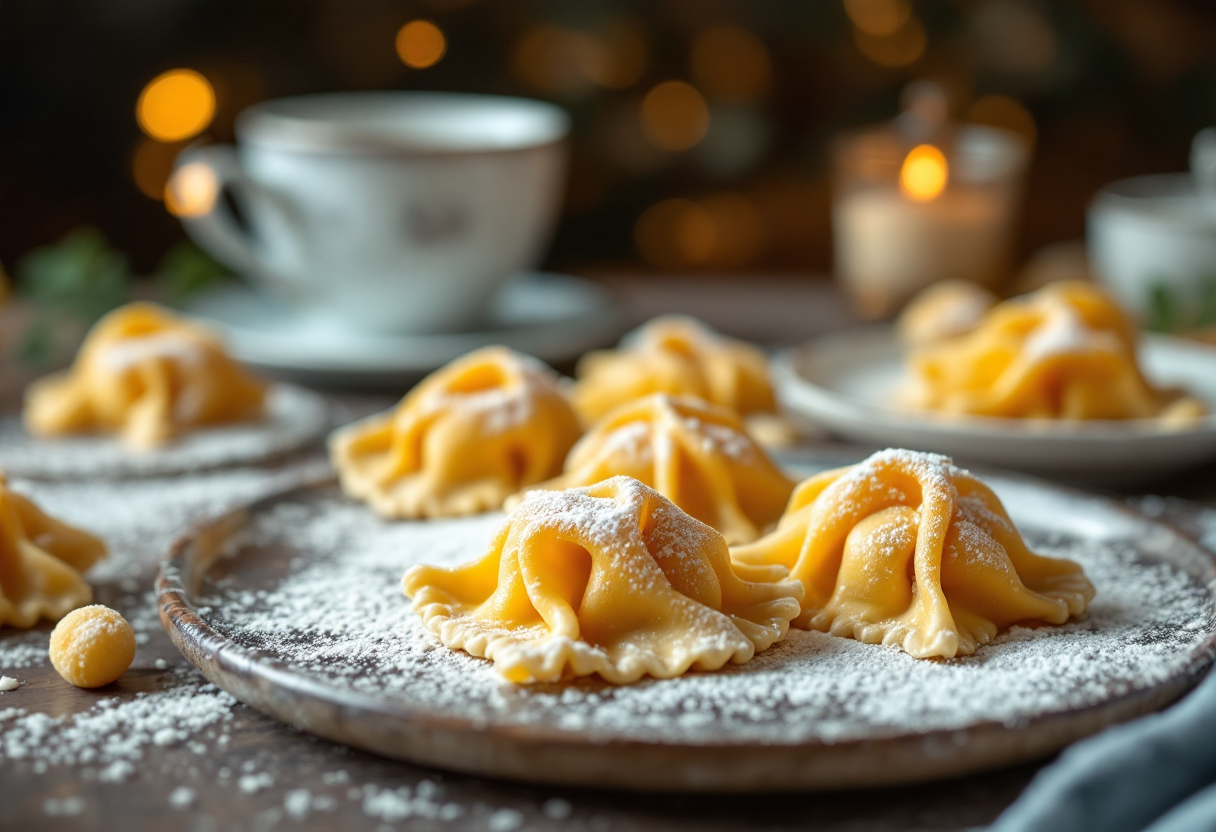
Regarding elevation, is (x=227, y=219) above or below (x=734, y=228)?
above

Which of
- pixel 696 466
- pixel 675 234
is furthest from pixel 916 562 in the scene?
pixel 675 234

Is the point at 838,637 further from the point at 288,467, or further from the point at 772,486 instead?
the point at 288,467

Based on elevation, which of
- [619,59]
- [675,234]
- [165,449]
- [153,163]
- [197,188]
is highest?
[619,59]

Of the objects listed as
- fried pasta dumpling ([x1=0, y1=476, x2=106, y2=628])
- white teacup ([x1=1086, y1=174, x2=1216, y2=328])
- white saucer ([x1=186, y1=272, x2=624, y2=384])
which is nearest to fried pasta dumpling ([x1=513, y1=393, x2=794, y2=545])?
fried pasta dumpling ([x1=0, y1=476, x2=106, y2=628])

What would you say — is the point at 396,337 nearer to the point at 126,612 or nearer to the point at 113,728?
the point at 126,612

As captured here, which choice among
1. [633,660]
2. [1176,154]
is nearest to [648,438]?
[633,660]

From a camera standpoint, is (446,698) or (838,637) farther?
(838,637)

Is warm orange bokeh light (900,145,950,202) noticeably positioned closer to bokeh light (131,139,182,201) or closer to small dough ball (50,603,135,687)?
small dough ball (50,603,135,687)
